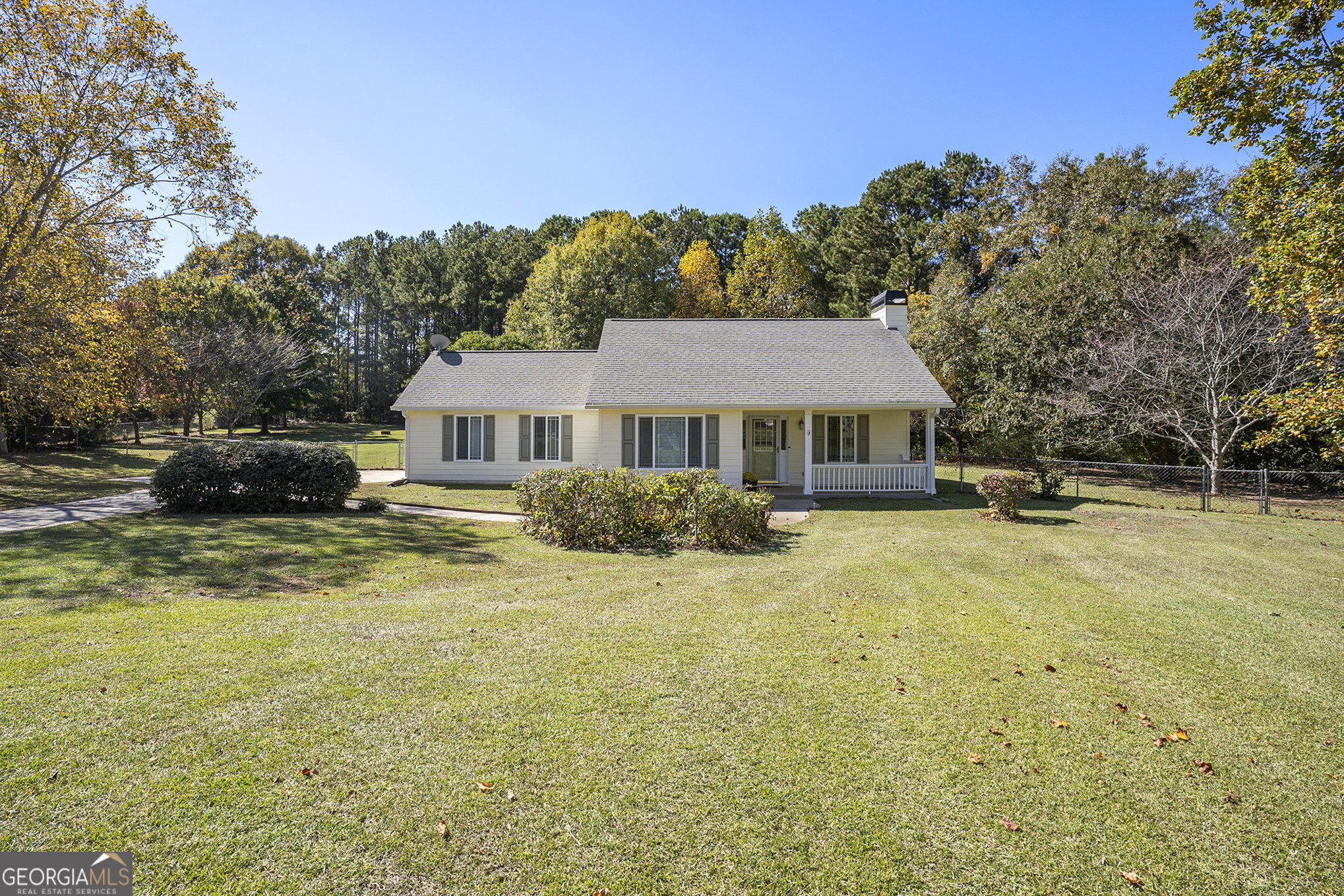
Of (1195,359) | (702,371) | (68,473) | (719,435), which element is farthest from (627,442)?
(68,473)

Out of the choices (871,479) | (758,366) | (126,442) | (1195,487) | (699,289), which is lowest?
(1195,487)

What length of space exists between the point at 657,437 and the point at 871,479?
20.6 ft

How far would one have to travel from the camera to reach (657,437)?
17.3 meters

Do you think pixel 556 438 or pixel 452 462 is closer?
pixel 556 438

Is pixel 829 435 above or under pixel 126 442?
above

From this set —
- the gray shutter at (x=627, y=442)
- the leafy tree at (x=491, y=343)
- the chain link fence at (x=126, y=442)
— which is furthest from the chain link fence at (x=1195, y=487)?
the leafy tree at (x=491, y=343)

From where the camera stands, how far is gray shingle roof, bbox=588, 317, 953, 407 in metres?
16.8

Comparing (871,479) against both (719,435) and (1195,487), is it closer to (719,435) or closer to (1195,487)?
(719,435)

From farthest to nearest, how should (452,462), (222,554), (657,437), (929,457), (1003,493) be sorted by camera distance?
(452,462) < (657,437) < (929,457) < (1003,493) < (222,554)

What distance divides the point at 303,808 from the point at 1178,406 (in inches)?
897

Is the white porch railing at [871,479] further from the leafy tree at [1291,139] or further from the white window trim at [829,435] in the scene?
the leafy tree at [1291,139]

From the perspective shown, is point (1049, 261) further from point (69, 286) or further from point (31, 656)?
point (69, 286)

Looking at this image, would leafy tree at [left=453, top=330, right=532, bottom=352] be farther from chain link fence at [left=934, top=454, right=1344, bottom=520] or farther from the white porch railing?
chain link fence at [left=934, top=454, right=1344, bottom=520]

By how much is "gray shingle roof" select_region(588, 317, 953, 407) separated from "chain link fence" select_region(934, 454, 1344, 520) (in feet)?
11.8
